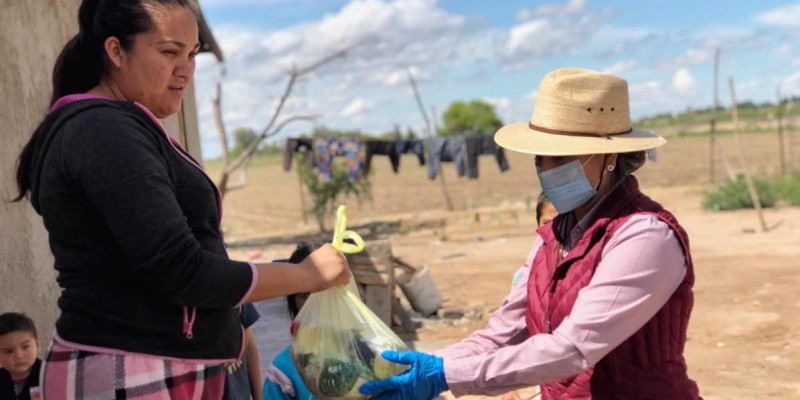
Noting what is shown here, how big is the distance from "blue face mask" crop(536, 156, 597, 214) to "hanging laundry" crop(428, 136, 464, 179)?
1616 cm

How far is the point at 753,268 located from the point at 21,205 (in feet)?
28.9

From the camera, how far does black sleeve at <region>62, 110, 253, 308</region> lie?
1.52 meters

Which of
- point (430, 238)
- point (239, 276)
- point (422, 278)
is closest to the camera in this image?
point (239, 276)

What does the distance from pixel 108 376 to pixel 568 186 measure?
1175 mm

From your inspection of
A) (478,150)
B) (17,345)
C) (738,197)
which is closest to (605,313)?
(17,345)

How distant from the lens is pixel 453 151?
18.4 meters

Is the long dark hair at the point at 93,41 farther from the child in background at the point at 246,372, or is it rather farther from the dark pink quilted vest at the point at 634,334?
the dark pink quilted vest at the point at 634,334

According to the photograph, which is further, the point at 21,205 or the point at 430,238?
the point at 430,238

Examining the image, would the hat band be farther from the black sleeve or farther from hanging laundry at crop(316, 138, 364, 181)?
hanging laundry at crop(316, 138, 364, 181)

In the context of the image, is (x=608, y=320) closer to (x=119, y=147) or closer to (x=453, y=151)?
(x=119, y=147)

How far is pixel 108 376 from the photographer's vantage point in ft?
5.39

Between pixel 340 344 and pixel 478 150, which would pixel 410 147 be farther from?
pixel 340 344

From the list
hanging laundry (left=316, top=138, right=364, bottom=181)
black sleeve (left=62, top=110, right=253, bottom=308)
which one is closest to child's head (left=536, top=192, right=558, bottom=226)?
black sleeve (left=62, top=110, right=253, bottom=308)

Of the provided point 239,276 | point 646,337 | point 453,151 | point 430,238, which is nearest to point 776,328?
point 646,337
